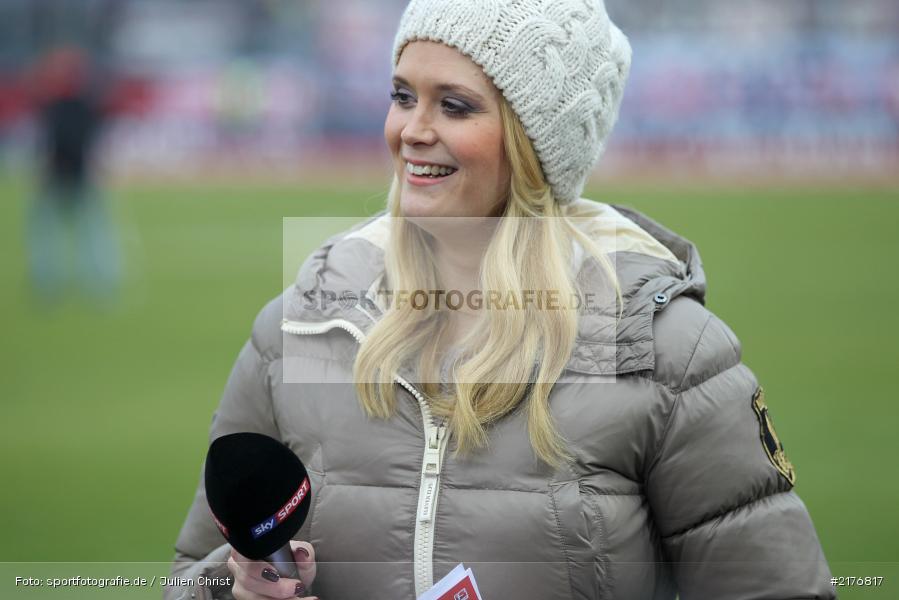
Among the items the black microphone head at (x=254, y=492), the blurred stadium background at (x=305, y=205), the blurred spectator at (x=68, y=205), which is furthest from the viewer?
the blurred spectator at (x=68, y=205)

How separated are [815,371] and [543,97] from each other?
7.28 metres

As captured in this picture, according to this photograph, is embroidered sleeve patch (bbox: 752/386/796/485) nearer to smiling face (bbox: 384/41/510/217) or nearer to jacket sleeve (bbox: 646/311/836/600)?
jacket sleeve (bbox: 646/311/836/600)

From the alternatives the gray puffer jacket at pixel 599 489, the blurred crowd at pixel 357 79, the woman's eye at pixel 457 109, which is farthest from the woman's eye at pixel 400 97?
the blurred crowd at pixel 357 79

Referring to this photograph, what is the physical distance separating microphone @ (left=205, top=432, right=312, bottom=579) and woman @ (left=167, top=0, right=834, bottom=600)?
93 millimetres

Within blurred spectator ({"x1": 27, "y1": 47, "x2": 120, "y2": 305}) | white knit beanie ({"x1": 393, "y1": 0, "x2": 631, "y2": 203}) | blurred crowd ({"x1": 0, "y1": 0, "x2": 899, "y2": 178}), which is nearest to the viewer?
white knit beanie ({"x1": 393, "y1": 0, "x2": 631, "y2": 203})

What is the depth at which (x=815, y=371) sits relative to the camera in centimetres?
915

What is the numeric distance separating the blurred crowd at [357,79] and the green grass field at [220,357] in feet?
9.70

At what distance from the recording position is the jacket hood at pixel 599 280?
2293 mm

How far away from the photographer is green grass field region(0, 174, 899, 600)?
5996 mm

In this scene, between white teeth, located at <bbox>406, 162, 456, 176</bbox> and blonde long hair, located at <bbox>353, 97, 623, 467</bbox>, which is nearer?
blonde long hair, located at <bbox>353, 97, 623, 467</bbox>

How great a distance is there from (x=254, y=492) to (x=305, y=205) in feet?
54.3

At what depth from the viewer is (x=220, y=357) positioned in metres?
9.73

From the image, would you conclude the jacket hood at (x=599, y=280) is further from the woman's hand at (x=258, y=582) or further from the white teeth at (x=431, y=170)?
the woman's hand at (x=258, y=582)

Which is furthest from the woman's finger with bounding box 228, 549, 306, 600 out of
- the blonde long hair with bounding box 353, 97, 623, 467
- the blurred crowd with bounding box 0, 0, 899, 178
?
the blurred crowd with bounding box 0, 0, 899, 178
